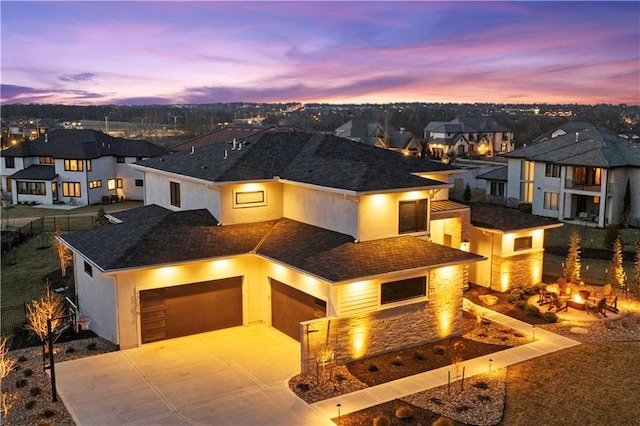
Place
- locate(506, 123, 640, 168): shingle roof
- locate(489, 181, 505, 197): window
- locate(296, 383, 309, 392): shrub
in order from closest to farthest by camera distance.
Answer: locate(296, 383, 309, 392): shrub, locate(506, 123, 640, 168): shingle roof, locate(489, 181, 505, 197): window

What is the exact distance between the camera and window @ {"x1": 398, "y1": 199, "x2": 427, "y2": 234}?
2238 centimetres

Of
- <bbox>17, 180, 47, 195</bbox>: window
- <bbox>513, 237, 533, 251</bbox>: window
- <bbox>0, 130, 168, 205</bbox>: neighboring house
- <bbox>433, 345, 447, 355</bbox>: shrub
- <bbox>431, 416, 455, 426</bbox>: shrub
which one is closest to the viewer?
<bbox>431, 416, 455, 426</bbox>: shrub

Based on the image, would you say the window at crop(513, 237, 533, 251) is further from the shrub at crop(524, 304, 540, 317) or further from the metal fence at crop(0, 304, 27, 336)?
the metal fence at crop(0, 304, 27, 336)

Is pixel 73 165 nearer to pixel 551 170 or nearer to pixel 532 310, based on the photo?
pixel 551 170

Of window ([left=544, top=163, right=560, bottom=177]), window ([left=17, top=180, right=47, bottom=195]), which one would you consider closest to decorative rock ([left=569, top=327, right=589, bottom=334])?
window ([left=544, top=163, right=560, bottom=177])

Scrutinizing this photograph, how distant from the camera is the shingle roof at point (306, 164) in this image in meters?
→ 22.1

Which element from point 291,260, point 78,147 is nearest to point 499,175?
point 78,147

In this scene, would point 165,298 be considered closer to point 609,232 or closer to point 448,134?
point 609,232

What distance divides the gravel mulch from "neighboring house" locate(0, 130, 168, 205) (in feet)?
118

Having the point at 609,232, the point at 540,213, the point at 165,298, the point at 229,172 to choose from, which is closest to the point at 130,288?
the point at 165,298

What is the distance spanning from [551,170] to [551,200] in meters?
2.36

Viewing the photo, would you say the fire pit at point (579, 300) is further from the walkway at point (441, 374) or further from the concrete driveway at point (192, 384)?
the concrete driveway at point (192, 384)

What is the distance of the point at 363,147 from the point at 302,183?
525 centimetres

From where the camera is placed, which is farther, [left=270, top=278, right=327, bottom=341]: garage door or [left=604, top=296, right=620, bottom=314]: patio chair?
[left=604, top=296, right=620, bottom=314]: patio chair
